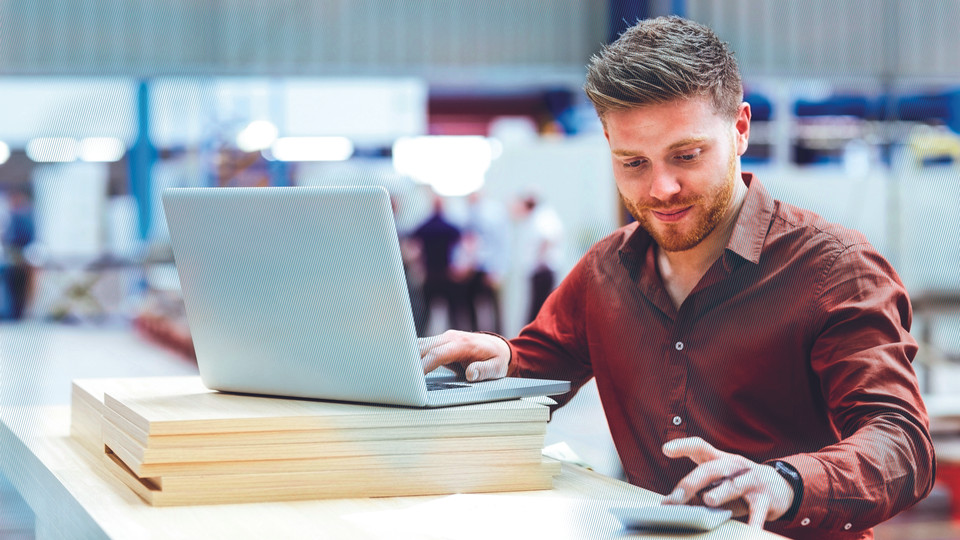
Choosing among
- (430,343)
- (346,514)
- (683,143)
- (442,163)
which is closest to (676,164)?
(683,143)

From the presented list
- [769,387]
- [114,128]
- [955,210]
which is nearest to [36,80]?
[114,128]

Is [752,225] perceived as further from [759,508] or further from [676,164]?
[759,508]

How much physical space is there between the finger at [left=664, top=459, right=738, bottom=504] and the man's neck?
0.45m

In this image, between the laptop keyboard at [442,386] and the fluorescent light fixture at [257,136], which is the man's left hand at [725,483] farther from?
the fluorescent light fixture at [257,136]

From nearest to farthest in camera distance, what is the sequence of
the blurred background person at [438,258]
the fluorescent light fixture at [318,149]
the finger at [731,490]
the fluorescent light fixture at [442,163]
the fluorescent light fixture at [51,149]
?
1. the finger at [731,490]
2. the fluorescent light fixture at [51,149]
3. the blurred background person at [438,258]
4. the fluorescent light fixture at [318,149]
5. the fluorescent light fixture at [442,163]

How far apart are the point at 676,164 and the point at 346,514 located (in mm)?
562

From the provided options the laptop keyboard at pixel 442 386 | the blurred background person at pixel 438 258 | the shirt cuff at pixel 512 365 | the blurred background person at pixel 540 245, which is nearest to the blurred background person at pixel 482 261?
the blurred background person at pixel 438 258

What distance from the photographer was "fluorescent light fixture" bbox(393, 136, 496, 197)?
1043 cm

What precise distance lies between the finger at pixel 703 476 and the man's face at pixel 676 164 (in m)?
0.41

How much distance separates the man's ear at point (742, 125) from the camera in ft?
4.46

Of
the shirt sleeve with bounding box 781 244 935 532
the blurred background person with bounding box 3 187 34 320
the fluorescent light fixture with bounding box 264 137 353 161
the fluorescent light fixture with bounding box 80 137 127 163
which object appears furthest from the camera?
the fluorescent light fixture with bounding box 264 137 353 161

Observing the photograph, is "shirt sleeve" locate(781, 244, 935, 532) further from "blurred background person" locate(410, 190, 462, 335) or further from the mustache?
"blurred background person" locate(410, 190, 462, 335)

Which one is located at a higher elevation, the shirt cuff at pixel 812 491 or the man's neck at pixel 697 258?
the man's neck at pixel 697 258

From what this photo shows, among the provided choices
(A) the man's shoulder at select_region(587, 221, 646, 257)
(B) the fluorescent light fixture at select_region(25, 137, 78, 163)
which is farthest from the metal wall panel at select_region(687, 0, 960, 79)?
(A) the man's shoulder at select_region(587, 221, 646, 257)
